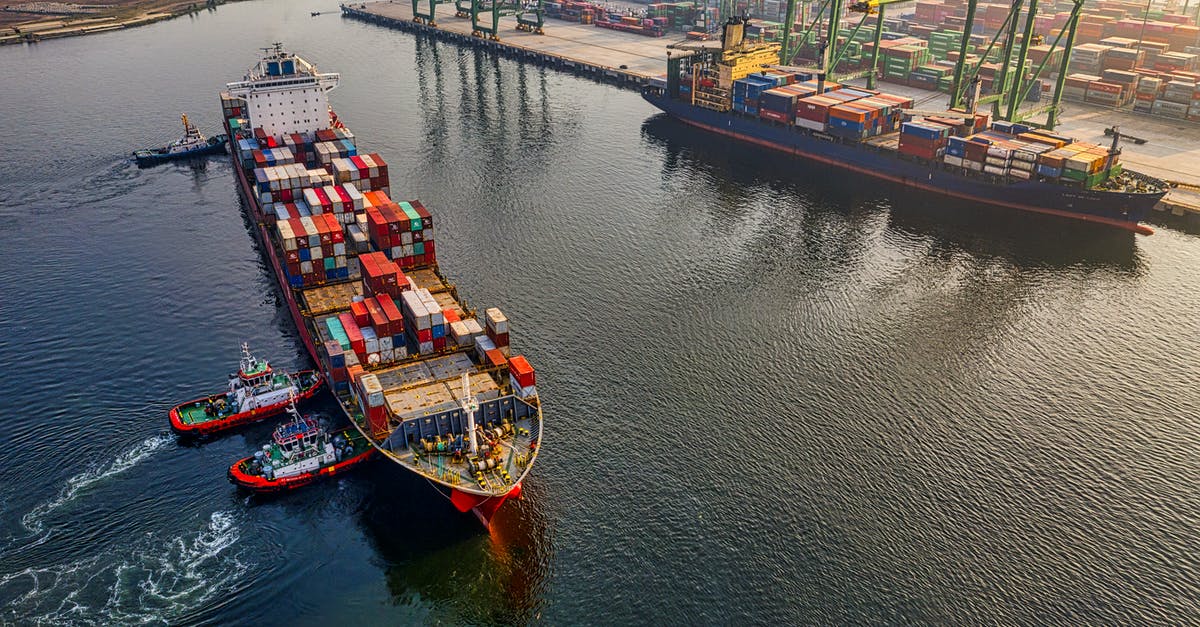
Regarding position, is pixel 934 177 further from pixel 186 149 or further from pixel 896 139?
pixel 186 149

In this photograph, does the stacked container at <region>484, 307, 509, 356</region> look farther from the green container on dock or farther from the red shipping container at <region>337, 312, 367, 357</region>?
the green container on dock

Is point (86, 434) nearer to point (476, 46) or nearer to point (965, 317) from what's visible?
point (965, 317)

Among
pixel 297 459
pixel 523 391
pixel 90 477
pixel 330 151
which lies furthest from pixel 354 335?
pixel 330 151

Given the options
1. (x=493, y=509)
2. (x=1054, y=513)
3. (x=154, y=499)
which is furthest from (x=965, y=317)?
(x=154, y=499)

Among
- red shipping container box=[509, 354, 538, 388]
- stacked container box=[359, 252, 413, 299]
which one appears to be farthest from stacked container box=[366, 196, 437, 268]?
red shipping container box=[509, 354, 538, 388]

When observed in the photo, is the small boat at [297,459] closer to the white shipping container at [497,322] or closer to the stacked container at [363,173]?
the white shipping container at [497,322]

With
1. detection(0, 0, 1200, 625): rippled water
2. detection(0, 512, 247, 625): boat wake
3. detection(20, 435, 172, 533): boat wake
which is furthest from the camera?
detection(20, 435, 172, 533): boat wake
